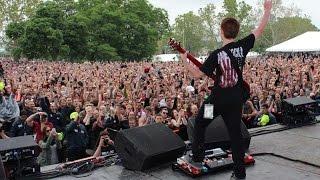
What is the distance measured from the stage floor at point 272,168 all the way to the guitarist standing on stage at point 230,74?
61 cm

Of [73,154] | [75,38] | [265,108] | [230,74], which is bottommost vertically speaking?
[73,154]

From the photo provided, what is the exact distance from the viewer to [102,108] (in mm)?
7578

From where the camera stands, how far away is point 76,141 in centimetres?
634

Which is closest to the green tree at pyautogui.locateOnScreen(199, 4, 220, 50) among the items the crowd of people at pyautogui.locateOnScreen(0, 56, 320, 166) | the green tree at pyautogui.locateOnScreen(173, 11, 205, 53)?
the green tree at pyautogui.locateOnScreen(173, 11, 205, 53)

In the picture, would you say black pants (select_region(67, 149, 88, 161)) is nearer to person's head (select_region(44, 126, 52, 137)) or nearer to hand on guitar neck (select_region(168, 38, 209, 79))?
person's head (select_region(44, 126, 52, 137))

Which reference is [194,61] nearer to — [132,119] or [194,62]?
[194,62]

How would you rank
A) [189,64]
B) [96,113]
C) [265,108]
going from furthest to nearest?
[265,108], [96,113], [189,64]

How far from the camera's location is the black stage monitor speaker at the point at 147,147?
4.36 meters

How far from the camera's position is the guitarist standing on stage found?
349cm

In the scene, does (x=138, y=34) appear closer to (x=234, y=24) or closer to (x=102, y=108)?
(x=102, y=108)

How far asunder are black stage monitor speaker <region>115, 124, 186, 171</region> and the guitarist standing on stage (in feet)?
2.88

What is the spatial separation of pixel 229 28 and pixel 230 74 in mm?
388

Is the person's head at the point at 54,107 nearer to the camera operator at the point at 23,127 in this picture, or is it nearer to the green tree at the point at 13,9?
the camera operator at the point at 23,127

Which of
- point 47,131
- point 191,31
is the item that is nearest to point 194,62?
point 47,131
